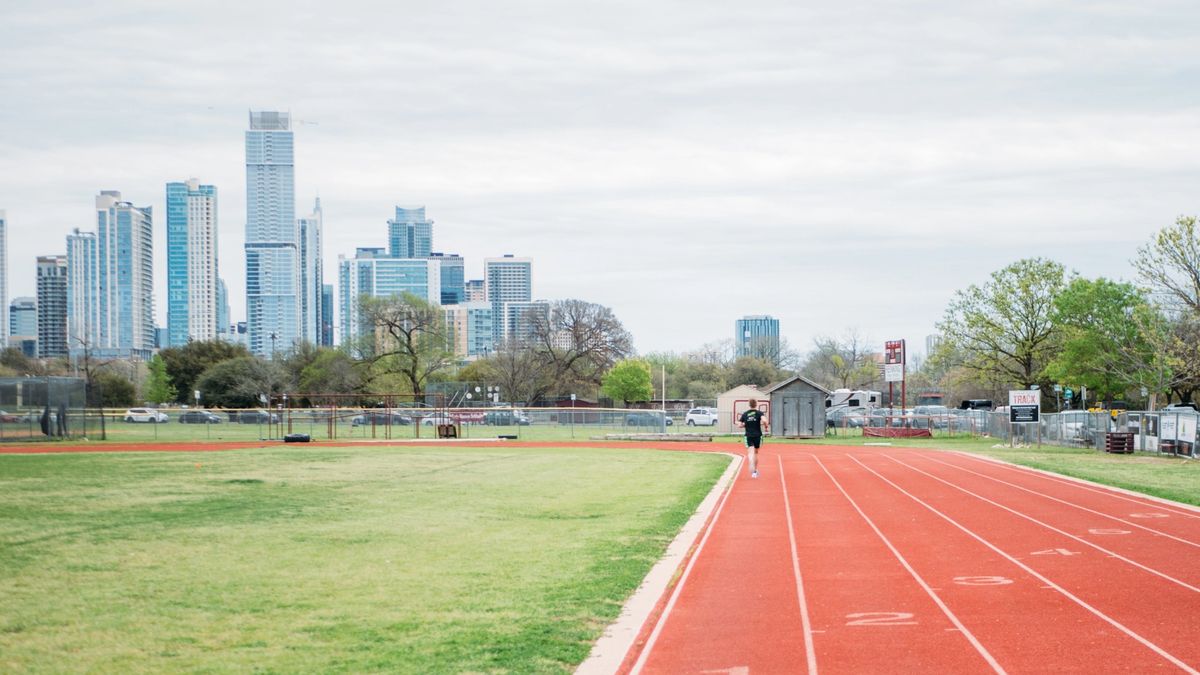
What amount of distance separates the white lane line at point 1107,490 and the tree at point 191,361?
323ft

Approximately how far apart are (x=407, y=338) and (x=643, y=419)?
45095 millimetres

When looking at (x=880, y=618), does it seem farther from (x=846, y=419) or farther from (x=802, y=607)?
(x=846, y=419)

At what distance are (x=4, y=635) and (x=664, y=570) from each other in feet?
22.1

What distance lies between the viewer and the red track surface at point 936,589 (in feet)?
29.1

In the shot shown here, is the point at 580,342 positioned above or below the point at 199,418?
above

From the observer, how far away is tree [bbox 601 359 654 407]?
106 meters

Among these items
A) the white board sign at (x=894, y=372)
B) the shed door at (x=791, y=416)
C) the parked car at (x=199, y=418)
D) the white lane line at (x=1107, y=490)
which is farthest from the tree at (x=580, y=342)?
the white lane line at (x=1107, y=490)

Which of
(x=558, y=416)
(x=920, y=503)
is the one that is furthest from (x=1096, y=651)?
(x=558, y=416)

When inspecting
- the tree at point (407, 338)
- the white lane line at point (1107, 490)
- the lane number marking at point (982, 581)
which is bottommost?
the white lane line at point (1107, 490)

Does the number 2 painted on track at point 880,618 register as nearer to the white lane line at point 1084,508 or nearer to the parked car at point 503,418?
the white lane line at point 1084,508

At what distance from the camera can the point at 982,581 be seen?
12.5 metres

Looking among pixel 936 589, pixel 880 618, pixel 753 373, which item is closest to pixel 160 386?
pixel 753 373

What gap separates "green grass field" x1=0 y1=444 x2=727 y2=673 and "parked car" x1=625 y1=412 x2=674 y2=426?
3250cm

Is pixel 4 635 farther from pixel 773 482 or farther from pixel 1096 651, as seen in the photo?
pixel 773 482
